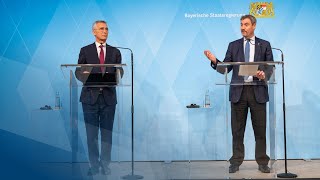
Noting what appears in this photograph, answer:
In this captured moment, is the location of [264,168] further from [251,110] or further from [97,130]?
[97,130]

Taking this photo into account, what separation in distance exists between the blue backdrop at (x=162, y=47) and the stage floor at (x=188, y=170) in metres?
0.64

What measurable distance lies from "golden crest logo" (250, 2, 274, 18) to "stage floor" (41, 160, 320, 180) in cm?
191

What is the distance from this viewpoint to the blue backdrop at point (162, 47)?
6.61 m

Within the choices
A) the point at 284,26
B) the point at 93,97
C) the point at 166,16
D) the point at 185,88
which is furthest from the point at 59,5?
the point at 284,26

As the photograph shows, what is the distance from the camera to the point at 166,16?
22.1 feet

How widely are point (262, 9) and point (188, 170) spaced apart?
2.51 m

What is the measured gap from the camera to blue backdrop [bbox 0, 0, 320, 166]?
21.7 ft

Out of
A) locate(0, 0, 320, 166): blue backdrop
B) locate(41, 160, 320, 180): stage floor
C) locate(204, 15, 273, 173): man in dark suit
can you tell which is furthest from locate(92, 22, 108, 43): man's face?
locate(204, 15, 273, 173): man in dark suit

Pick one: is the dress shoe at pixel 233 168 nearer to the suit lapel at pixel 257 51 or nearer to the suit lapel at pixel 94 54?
the suit lapel at pixel 257 51

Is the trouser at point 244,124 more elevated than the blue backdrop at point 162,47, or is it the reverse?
the blue backdrop at point 162,47

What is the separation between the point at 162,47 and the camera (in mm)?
6723

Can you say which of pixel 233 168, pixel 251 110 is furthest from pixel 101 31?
pixel 233 168

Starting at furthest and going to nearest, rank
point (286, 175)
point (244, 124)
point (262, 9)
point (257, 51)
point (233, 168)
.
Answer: point (262, 9), point (257, 51), point (286, 175), point (244, 124), point (233, 168)

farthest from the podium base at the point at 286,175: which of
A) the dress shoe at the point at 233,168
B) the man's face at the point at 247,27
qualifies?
the man's face at the point at 247,27
